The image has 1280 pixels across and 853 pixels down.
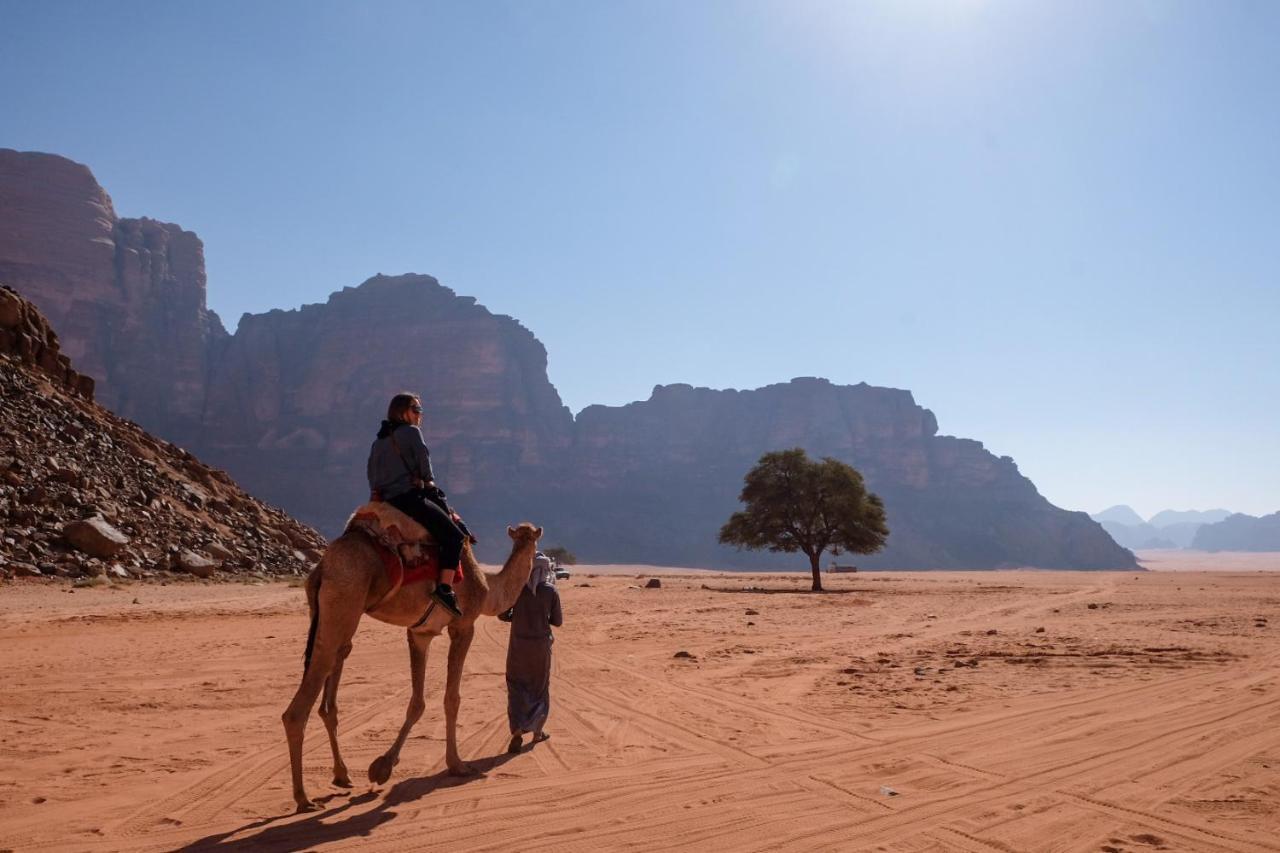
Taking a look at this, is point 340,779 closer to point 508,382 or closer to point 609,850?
point 609,850

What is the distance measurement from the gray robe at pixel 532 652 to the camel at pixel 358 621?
103cm

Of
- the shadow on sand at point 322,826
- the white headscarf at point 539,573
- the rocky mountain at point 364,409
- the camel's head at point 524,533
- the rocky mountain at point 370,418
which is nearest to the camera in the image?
the shadow on sand at point 322,826

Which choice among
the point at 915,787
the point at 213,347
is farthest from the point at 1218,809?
the point at 213,347

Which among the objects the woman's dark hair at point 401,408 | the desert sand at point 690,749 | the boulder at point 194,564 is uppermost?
the woman's dark hair at point 401,408

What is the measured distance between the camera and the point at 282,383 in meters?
189

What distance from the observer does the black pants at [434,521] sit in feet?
23.2

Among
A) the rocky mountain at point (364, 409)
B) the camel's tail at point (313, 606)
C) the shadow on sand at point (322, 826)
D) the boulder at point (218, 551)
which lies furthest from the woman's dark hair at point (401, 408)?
the rocky mountain at point (364, 409)

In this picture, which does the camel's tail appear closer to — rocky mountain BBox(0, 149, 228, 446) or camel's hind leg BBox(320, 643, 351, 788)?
camel's hind leg BBox(320, 643, 351, 788)

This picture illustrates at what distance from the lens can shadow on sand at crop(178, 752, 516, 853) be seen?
5.51 meters

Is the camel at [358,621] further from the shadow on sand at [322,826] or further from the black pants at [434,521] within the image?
the black pants at [434,521]

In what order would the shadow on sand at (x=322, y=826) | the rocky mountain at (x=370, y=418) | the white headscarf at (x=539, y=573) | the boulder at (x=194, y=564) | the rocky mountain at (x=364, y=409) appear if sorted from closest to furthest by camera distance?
the shadow on sand at (x=322, y=826), the white headscarf at (x=539, y=573), the boulder at (x=194, y=564), the rocky mountain at (x=370, y=418), the rocky mountain at (x=364, y=409)

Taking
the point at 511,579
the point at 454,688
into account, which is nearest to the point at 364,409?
the point at 511,579

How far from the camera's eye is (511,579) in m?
8.34

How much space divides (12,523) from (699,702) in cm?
2907
